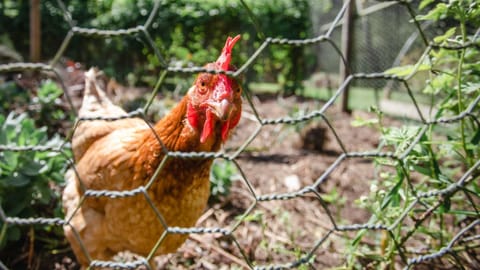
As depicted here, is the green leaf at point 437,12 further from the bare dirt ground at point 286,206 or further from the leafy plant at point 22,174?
the leafy plant at point 22,174

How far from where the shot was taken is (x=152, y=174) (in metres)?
1.41

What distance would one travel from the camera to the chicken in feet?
4.32

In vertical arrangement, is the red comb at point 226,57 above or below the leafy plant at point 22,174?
above

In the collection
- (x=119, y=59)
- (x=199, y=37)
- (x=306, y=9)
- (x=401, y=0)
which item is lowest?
(x=119, y=59)

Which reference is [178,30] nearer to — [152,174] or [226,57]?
[152,174]

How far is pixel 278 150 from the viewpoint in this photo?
3523mm

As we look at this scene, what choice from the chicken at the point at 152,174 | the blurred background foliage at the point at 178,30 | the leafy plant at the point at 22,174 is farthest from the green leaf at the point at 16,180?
the blurred background foliage at the point at 178,30

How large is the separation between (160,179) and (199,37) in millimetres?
4790

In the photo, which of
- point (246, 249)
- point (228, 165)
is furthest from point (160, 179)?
point (228, 165)

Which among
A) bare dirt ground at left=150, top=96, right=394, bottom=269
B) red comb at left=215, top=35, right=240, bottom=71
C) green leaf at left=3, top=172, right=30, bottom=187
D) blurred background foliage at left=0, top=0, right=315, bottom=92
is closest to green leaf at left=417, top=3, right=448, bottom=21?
red comb at left=215, top=35, right=240, bottom=71

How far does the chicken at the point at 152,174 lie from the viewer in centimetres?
132

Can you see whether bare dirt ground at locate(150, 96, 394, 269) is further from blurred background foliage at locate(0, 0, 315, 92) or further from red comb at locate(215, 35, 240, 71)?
blurred background foliage at locate(0, 0, 315, 92)

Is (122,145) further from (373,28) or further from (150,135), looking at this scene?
(373,28)

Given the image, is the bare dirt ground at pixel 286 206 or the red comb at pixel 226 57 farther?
the bare dirt ground at pixel 286 206
